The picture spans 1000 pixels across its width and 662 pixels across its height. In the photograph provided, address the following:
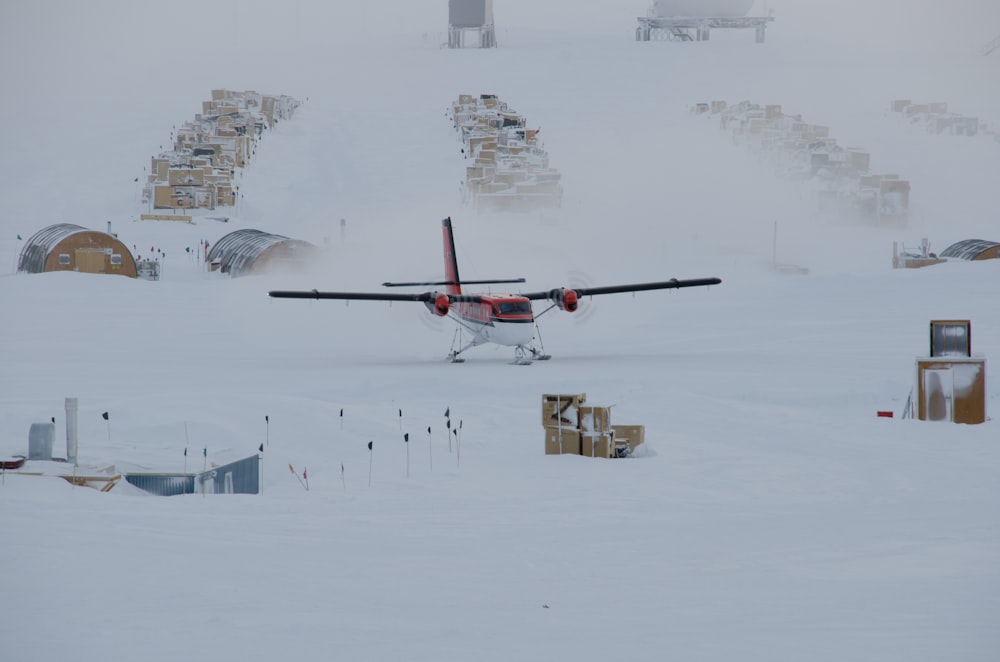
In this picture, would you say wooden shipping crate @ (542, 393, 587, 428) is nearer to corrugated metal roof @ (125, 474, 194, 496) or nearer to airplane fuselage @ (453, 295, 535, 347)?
corrugated metal roof @ (125, 474, 194, 496)

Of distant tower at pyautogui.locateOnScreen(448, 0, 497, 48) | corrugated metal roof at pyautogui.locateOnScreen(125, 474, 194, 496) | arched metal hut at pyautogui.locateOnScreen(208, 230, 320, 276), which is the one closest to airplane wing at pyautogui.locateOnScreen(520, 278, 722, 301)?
corrugated metal roof at pyautogui.locateOnScreen(125, 474, 194, 496)

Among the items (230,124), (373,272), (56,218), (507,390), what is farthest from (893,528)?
(230,124)

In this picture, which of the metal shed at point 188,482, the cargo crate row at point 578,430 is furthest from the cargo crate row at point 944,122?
the metal shed at point 188,482

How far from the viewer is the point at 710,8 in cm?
15250

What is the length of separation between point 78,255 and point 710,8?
119878mm

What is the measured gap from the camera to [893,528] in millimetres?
13258

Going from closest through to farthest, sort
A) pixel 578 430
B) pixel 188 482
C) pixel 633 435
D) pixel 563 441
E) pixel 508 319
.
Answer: pixel 188 482
pixel 578 430
pixel 563 441
pixel 633 435
pixel 508 319

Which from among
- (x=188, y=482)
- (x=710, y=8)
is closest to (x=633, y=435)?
(x=188, y=482)

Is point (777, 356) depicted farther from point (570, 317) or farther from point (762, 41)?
point (762, 41)

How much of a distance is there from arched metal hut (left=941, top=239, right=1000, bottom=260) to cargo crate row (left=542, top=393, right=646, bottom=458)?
4168 cm

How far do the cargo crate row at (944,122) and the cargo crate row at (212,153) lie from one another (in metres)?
62.1

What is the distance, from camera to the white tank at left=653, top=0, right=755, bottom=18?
152 m

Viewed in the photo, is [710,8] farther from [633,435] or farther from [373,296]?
[633,435]

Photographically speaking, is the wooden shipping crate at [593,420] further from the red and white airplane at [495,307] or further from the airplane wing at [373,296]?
the airplane wing at [373,296]
